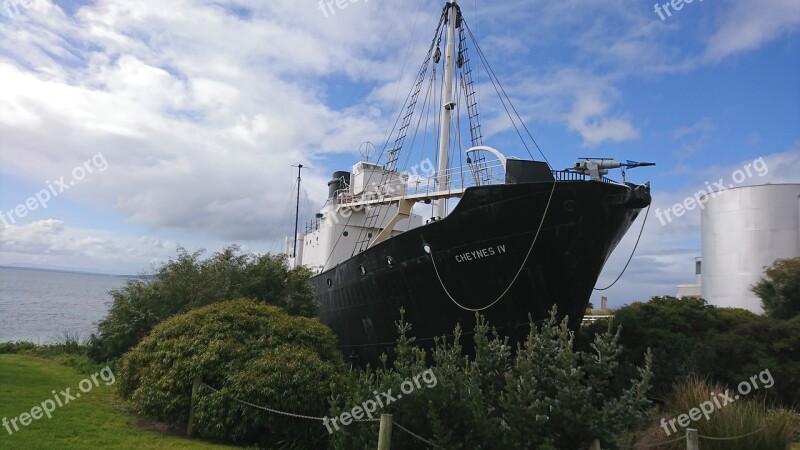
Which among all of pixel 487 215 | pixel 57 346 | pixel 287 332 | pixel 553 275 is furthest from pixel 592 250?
pixel 57 346

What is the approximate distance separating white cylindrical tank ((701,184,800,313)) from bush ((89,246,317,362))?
25493 millimetres

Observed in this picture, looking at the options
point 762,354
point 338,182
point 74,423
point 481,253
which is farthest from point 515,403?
point 338,182

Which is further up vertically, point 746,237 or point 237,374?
point 746,237

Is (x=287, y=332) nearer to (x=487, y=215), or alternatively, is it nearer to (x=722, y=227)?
(x=487, y=215)

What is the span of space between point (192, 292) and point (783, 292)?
19.1 metres

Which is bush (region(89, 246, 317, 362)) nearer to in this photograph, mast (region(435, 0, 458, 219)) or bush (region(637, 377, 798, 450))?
mast (region(435, 0, 458, 219))

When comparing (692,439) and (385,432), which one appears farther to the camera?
(692,439)

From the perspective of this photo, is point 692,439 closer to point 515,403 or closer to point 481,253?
point 515,403

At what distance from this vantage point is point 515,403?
18.0ft

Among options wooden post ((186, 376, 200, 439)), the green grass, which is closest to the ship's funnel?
the green grass

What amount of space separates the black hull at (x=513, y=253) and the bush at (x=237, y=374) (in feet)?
13.4

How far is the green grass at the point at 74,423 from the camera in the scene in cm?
723

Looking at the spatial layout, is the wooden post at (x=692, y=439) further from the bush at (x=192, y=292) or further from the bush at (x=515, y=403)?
the bush at (x=192, y=292)

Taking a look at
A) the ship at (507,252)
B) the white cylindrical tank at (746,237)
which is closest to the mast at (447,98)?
the ship at (507,252)
